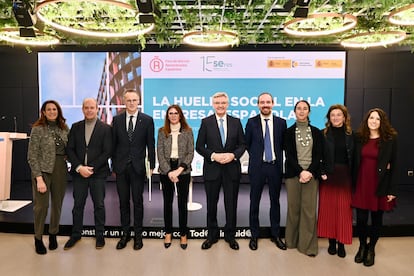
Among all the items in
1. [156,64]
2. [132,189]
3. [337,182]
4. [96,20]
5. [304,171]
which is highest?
[96,20]

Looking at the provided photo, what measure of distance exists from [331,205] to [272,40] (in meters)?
4.33

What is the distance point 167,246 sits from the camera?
3.76m

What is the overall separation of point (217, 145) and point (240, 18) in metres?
3.27

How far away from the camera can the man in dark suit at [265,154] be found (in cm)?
368

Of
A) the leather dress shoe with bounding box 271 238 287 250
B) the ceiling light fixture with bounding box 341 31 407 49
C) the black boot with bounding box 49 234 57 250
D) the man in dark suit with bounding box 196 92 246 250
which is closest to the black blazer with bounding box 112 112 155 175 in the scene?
the man in dark suit with bounding box 196 92 246 250

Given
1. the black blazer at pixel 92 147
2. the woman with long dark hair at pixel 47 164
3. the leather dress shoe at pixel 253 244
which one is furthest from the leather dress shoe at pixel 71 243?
the leather dress shoe at pixel 253 244

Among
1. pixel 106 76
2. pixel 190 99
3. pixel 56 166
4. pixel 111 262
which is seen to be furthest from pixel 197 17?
pixel 111 262

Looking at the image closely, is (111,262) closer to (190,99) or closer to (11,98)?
(190,99)

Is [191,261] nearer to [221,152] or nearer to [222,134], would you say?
[221,152]

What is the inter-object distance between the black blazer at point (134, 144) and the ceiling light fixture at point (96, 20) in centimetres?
145

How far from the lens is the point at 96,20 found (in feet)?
16.1

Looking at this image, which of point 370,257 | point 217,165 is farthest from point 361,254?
point 217,165

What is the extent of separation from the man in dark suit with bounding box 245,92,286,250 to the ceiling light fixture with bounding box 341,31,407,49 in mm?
2587

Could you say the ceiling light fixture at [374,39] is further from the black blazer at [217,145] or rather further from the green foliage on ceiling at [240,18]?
the black blazer at [217,145]
